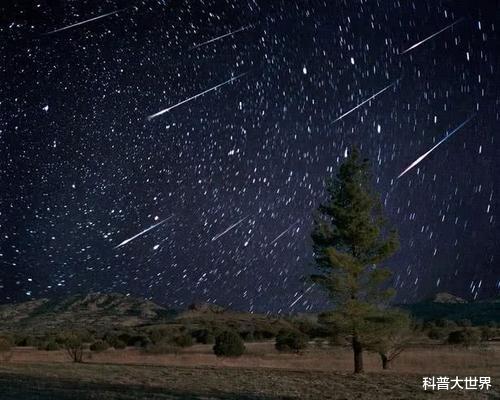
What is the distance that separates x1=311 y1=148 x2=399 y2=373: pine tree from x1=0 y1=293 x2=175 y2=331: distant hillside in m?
117

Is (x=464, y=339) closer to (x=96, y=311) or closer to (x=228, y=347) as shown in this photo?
(x=228, y=347)

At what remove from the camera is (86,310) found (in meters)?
168

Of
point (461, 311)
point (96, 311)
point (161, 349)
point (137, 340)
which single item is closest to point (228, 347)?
point (161, 349)

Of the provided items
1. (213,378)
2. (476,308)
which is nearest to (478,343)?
(213,378)

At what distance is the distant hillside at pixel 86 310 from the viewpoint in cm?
14701

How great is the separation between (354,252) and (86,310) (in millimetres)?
154756

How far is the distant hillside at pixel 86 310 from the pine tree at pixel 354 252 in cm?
11664

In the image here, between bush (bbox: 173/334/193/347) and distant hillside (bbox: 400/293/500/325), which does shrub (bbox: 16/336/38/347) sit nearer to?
bush (bbox: 173/334/193/347)

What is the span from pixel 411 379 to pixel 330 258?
601 centimetres

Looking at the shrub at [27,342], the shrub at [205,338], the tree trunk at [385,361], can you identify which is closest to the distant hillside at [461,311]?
the shrub at [205,338]

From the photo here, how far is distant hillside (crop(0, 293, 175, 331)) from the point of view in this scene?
5788 inches

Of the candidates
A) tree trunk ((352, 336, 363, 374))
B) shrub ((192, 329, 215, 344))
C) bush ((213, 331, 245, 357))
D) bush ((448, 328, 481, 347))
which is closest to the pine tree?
tree trunk ((352, 336, 363, 374))

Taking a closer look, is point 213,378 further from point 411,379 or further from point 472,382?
point 472,382

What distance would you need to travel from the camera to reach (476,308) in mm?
123375
